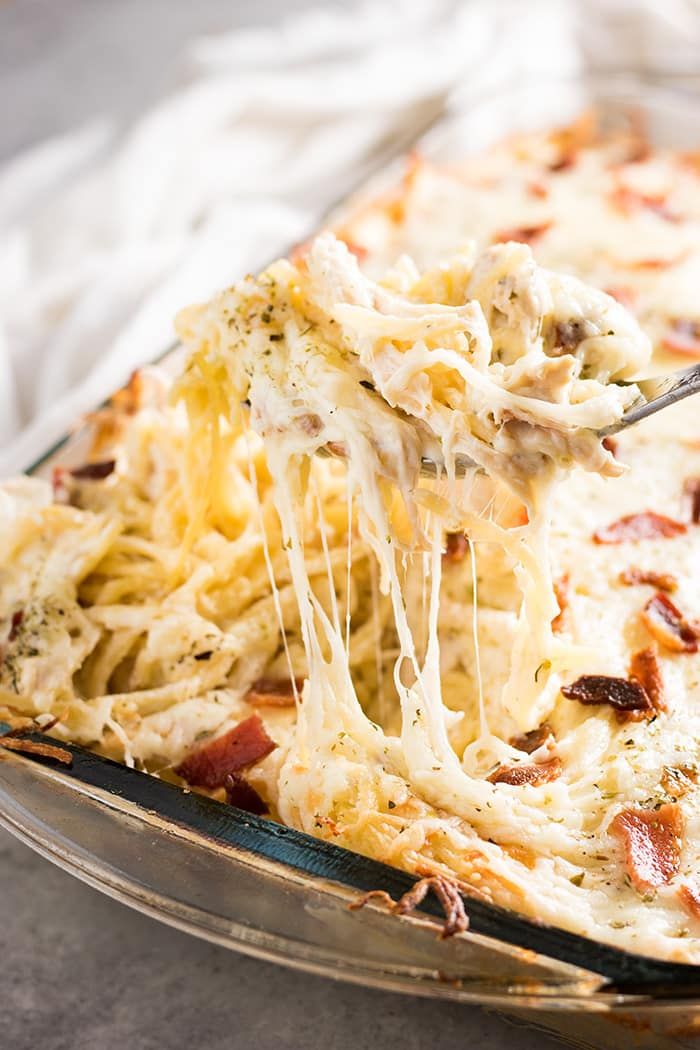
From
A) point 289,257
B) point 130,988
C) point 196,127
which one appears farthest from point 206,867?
point 196,127

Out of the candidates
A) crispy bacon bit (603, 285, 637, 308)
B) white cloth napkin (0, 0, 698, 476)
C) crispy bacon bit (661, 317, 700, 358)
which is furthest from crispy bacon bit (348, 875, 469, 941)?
white cloth napkin (0, 0, 698, 476)

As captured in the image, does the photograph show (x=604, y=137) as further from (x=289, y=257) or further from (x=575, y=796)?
(x=575, y=796)

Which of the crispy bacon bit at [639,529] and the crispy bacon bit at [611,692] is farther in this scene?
the crispy bacon bit at [639,529]

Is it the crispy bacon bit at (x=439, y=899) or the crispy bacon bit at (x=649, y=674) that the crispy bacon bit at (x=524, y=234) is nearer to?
the crispy bacon bit at (x=649, y=674)

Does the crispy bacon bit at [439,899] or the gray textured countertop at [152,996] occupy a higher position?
the crispy bacon bit at [439,899]

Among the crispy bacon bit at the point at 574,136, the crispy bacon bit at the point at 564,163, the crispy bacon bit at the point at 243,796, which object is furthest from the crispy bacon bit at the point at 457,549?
the crispy bacon bit at the point at 574,136

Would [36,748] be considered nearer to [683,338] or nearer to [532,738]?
[532,738]

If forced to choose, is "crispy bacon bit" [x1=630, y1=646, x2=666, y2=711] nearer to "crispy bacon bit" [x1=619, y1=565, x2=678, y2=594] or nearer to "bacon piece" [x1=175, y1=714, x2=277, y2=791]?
"crispy bacon bit" [x1=619, y1=565, x2=678, y2=594]
